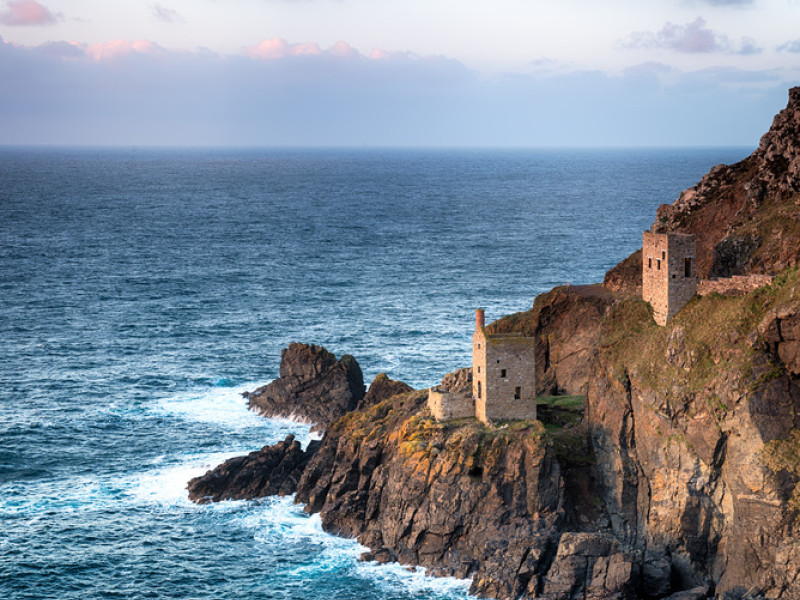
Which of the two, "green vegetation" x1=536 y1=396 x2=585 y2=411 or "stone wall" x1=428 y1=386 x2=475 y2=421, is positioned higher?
"stone wall" x1=428 y1=386 x2=475 y2=421

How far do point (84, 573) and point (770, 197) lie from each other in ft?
207

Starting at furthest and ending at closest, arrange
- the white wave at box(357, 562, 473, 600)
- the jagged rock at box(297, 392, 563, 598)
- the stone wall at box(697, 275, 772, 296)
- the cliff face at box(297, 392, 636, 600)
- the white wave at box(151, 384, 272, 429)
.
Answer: the white wave at box(151, 384, 272, 429) < the stone wall at box(697, 275, 772, 296) < the jagged rock at box(297, 392, 563, 598) < the white wave at box(357, 562, 473, 600) < the cliff face at box(297, 392, 636, 600)

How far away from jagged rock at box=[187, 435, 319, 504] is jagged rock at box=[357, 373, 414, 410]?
868 centimetres

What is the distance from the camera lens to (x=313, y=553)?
8281cm

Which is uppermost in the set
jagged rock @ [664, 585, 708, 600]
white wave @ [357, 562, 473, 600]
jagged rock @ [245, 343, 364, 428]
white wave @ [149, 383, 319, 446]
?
jagged rock @ [245, 343, 364, 428]

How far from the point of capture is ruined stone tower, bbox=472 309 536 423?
273 feet

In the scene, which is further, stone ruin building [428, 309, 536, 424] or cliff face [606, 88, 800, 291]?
cliff face [606, 88, 800, 291]

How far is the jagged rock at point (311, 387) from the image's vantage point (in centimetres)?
11062

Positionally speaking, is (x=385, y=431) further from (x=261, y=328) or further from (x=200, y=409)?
(x=261, y=328)

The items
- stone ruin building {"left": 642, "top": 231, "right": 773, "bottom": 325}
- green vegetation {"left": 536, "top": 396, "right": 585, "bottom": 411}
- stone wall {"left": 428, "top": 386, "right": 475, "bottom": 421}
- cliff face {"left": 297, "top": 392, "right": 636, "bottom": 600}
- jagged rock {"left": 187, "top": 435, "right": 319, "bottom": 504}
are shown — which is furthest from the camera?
jagged rock {"left": 187, "top": 435, "right": 319, "bottom": 504}

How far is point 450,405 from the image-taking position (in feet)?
277

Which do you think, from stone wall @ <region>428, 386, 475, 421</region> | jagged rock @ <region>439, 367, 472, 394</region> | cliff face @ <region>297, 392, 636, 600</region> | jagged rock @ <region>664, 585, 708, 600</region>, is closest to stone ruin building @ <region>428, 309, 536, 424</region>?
stone wall @ <region>428, 386, 475, 421</region>

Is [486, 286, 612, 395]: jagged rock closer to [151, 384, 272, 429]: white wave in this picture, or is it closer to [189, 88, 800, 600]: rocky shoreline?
[189, 88, 800, 600]: rocky shoreline

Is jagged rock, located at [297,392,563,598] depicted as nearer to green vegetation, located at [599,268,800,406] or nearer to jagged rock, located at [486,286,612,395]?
green vegetation, located at [599,268,800,406]
